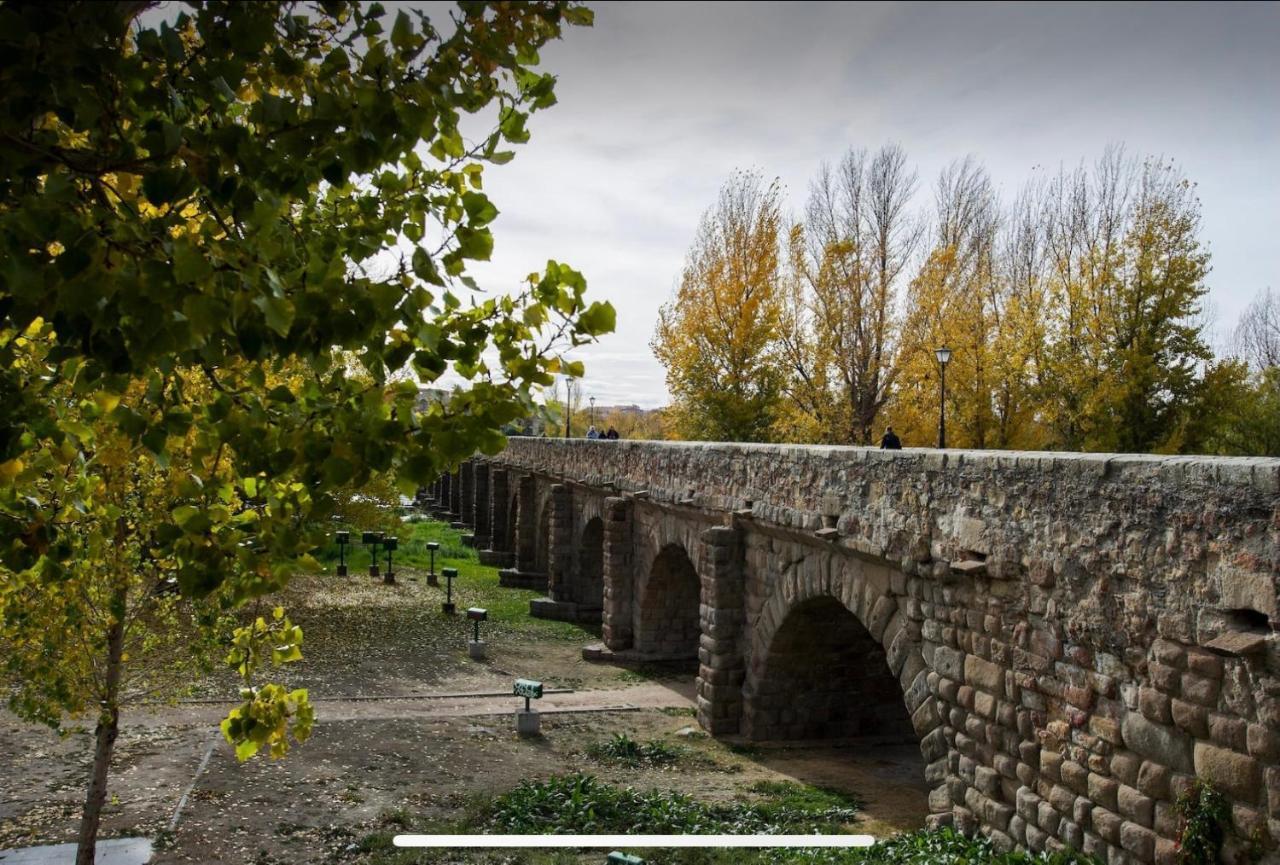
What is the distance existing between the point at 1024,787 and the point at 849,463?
3583mm

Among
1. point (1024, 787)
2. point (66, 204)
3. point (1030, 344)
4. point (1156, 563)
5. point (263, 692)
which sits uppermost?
point (1030, 344)

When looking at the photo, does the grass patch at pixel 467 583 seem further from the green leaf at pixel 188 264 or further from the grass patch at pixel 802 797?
the green leaf at pixel 188 264

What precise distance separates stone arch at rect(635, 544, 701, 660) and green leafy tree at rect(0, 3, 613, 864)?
14.0 metres

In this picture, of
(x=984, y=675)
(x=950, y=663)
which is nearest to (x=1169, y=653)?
(x=984, y=675)

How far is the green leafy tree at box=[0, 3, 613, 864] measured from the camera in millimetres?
2539

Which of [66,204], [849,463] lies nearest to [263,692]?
[66,204]

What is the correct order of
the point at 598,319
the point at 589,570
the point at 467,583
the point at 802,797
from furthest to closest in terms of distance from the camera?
the point at 467,583, the point at 589,570, the point at 802,797, the point at 598,319

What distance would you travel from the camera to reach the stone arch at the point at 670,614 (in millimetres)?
18062

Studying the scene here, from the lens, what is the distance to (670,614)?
18.3m

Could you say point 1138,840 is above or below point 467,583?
above

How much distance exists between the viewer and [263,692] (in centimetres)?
441

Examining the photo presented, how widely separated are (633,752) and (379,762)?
3073 millimetres

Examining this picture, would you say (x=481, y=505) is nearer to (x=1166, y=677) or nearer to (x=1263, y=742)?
(x=1166, y=677)

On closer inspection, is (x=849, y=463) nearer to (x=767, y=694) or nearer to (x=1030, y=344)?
(x=767, y=694)
